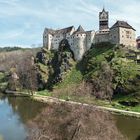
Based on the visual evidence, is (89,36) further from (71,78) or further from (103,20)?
(71,78)

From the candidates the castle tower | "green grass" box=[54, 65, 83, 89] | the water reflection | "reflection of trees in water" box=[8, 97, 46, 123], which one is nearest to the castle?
the castle tower

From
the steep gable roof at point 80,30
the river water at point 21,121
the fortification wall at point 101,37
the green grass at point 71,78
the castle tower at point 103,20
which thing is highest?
the castle tower at point 103,20

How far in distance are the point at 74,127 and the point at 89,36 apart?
128120 millimetres

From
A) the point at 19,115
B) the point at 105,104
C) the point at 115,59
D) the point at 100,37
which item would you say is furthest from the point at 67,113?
the point at 100,37

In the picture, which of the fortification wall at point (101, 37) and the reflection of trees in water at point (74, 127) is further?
the fortification wall at point (101, 37)

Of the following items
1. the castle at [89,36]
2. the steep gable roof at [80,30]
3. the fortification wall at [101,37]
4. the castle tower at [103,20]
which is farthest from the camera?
the castle tower at [103,20]

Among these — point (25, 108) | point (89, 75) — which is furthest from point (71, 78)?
point (25, 108)

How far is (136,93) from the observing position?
120 meters

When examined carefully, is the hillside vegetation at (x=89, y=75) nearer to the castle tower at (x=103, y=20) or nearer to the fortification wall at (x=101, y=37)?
the fortification wall at (x=101, y=37)

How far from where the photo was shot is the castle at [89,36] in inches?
6348

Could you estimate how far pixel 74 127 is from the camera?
4934 centimetres

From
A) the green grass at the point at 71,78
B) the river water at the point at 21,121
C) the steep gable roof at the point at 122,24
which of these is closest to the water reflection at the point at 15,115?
the river water at the point at 21,121

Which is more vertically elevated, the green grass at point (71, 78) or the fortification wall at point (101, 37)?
the fortification wall at point (101, 37)

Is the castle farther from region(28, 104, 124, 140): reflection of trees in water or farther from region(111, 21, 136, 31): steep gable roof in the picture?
region(28, 104, 124, 140): reflection of trees in water
